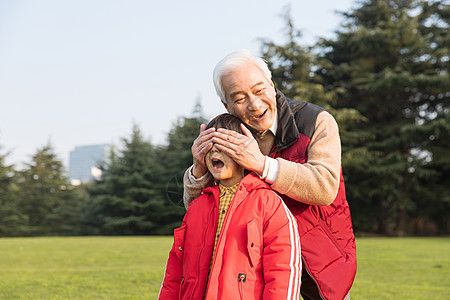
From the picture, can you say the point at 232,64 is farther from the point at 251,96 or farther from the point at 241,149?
the point at 241,149

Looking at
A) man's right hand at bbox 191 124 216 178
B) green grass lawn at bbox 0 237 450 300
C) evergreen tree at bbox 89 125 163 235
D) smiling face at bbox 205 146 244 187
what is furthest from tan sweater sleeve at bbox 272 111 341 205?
evergreen tree at bbox 89 125 163 235

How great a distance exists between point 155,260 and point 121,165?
1772 centimetres

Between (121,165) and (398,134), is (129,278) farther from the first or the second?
(121,165)

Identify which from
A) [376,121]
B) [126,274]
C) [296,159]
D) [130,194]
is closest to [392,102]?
[376,121]

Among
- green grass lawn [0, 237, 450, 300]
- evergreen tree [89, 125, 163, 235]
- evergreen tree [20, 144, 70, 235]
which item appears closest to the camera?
green grass lawn [0, 237, 450, 300]

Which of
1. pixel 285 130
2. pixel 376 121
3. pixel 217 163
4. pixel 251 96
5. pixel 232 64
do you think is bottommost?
pixel 217 163

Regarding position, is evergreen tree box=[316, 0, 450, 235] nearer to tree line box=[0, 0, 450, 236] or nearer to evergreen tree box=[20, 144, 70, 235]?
tree line box=[0, 0, 450, 236]

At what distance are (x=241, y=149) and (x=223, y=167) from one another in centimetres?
16

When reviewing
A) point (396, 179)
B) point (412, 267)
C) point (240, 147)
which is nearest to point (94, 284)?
point (240, 147)

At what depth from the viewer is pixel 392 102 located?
21.3 metres

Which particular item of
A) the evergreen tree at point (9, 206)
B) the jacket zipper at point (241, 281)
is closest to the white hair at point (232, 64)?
the jacket zipper at point (241, 281)

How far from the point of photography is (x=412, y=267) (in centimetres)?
831

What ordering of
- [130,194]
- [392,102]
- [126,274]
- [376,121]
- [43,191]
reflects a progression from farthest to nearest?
1. [43,191]
2. [130,194]
3. [376,121]
4. [392,102]
5. [126,274]

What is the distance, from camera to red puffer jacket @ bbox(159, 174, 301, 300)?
1824 mm
